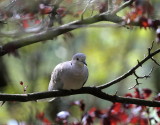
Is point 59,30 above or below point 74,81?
above

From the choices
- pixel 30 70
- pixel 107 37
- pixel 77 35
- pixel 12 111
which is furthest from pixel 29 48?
pixel 107 37

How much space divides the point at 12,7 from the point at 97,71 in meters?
4.84

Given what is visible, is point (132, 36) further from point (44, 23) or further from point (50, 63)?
point (44, 23)

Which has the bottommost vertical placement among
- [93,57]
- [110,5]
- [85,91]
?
[93,57]

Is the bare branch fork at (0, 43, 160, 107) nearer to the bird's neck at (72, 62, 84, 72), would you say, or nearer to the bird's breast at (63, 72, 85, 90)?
the bird's breast at (63, 72, 85, 90)

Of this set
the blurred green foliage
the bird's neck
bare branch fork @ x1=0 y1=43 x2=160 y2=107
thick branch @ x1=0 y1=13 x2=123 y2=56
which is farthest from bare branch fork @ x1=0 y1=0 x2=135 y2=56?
the blurred green foliage

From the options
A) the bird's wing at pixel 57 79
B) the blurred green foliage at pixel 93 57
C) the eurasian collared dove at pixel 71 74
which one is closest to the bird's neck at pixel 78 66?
the eurasian collared dove at pixel 71 74

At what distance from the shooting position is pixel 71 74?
3.58 metres

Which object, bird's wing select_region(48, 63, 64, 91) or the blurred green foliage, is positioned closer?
bird's wing select_region(48, 63, 64, 91)

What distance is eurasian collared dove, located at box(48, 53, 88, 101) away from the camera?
3506 millimetres

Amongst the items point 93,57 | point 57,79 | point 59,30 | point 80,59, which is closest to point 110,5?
point 59,30

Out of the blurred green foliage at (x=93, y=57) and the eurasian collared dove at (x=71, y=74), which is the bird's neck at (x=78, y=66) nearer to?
the eurasian collared dove at (x=71, y=74)

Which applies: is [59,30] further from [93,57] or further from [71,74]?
[93,57]

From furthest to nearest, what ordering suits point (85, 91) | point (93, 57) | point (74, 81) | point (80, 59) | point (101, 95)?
point (93, 57)
point (80, 59)
point (74, 81)
point (85, 91)
point (101, 95)
